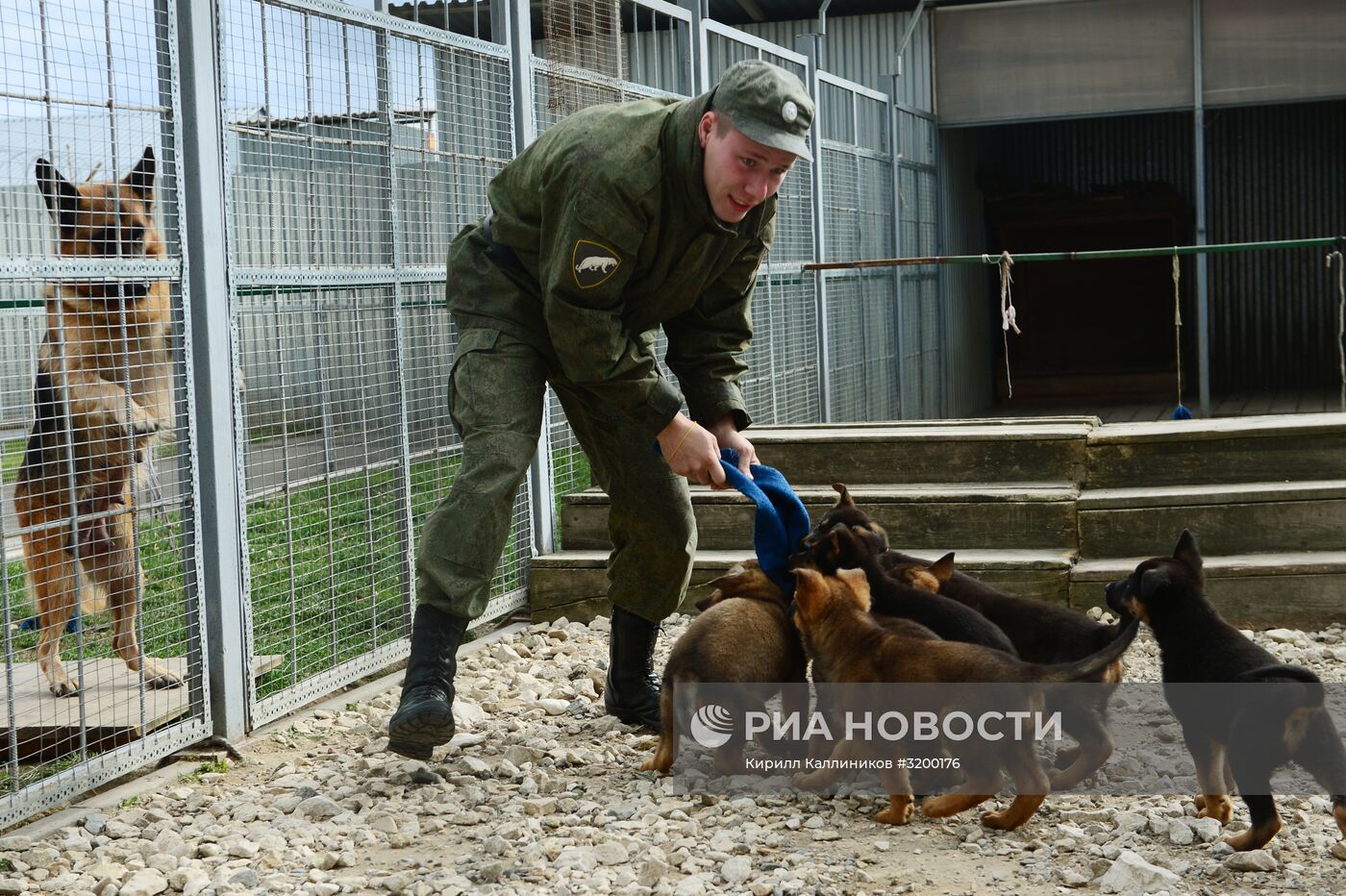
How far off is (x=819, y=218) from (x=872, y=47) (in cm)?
619

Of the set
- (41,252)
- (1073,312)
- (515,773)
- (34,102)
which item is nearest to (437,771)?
(515,773)

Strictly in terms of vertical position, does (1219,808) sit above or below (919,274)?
below

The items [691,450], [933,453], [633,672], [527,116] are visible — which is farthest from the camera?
[933,453]

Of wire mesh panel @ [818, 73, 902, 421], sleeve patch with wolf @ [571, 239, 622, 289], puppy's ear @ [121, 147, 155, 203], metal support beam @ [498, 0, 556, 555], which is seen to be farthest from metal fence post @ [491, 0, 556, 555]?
wire mesh panel @ [818, 73, 902, 421]

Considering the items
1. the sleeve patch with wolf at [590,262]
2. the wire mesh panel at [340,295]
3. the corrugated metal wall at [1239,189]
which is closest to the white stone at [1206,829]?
the sleeve patch with wolf at [590,262]

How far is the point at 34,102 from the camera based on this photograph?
369 cm

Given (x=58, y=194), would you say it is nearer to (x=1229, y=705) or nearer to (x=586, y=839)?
(x=586, y=839)

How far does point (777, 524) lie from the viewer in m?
4.20

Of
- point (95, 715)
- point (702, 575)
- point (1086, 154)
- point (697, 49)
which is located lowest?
point (95, 715)

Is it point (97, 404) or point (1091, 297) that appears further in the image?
point (1091, 297)

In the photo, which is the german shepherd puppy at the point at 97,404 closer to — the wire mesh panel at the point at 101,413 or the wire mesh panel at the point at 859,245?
the wire mesh panel at the point at 101,413

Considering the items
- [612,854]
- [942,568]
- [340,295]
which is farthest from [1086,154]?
[612,854]

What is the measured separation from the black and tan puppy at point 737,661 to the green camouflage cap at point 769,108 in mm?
1331

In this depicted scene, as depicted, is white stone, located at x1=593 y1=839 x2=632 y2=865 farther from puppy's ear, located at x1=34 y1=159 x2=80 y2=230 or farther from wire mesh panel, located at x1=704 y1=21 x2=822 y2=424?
wire mesh panel, located at x1=704 y1=21 x2=822 y2=424
